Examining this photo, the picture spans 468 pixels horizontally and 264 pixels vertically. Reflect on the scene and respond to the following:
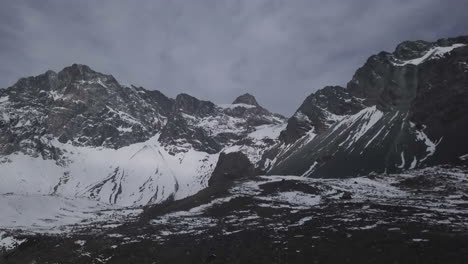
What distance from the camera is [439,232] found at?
61750 mm

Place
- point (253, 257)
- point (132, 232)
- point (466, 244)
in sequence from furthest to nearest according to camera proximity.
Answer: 1. point (132, 232)
2. point (253, 257)
3. point (466, 244)

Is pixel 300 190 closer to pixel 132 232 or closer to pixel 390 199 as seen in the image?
pixel 390 199

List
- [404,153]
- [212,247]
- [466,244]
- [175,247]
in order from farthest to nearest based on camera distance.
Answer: [404,153], [175,247], [212,247], [466,244]

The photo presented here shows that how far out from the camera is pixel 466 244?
52.8 metres

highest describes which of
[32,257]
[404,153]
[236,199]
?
[404,153]

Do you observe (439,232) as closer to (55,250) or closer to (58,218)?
(55,250)


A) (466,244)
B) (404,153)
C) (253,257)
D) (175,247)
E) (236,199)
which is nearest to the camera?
(466,244)

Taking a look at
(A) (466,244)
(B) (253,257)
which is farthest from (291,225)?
(A) (466,244)

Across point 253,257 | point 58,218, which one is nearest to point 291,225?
point 253,257

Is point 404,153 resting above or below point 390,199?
above

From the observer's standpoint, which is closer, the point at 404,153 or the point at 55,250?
the point at 55,250

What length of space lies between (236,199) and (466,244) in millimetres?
75966

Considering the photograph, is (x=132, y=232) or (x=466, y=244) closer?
(x=466, y=244)

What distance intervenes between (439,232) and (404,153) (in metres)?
145
